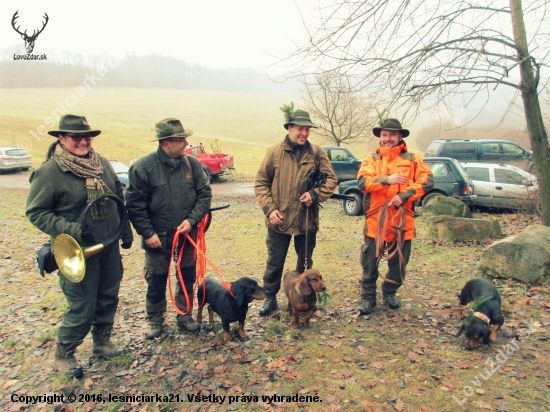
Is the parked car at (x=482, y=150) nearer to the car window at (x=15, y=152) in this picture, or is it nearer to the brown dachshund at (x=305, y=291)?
the brown dachshund at (x=305, y=291)

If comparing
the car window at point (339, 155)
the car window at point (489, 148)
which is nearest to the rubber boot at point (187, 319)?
the car window at point (339, 155)

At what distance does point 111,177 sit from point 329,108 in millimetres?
21092

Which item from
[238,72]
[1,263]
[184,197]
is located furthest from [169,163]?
[238,72]

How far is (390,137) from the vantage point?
4.07 m

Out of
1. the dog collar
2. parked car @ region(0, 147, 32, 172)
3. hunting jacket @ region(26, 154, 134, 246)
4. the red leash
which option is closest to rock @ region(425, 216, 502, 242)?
the dog collar

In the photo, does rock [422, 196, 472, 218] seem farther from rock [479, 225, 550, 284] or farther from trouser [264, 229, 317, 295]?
trouser [264, 229, 317, 295]

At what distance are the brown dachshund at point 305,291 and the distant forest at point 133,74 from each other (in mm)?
62841

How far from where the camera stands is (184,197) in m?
3.76

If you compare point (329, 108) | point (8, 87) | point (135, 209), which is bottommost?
point (135, 209)

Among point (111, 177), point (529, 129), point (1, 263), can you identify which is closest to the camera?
point (111, 177)

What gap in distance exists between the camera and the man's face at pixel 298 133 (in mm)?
3979

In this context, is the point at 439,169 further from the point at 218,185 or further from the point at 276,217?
the point at 218,185

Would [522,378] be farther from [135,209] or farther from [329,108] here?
[329,108]

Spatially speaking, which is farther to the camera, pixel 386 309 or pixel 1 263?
pixel 1 263
